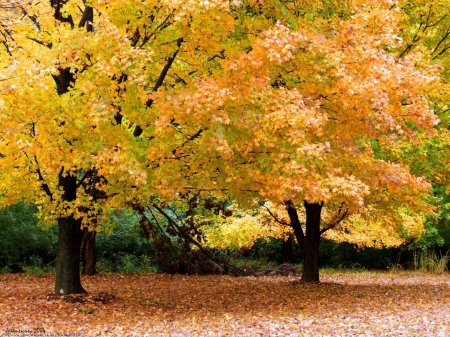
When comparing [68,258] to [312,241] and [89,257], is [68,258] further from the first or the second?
[89,257]

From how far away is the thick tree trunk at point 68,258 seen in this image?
11.3 m

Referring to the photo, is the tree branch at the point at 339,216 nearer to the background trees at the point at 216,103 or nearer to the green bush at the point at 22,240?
the background trees at the point at 216,103

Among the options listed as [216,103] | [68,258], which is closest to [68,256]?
[68,258]

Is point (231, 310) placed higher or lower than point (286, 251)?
lower

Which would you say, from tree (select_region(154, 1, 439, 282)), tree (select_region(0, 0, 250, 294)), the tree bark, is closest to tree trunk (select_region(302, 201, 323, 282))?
tree (select_region(154, 1, 439, 282))

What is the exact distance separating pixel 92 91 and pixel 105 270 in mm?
11399

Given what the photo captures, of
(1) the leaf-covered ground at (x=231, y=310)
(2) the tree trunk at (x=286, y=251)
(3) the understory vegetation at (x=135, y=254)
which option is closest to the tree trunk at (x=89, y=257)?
(3) the understory vegetation at (x=135, y=254)

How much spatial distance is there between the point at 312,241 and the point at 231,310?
4.41 meters

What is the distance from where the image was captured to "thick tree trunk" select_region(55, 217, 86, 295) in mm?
11336

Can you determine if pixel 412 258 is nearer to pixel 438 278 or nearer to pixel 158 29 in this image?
pixel 438 278

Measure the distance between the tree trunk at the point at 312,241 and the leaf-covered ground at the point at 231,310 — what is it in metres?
0.47

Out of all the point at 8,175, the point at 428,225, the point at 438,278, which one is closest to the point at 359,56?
the point at 8,175

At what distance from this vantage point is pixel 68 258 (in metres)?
11.4

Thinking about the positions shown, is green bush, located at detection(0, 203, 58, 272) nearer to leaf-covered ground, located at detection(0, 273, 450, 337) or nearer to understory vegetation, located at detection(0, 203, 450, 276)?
understory vegetation, located at detection(0, 203, 450, 276)
